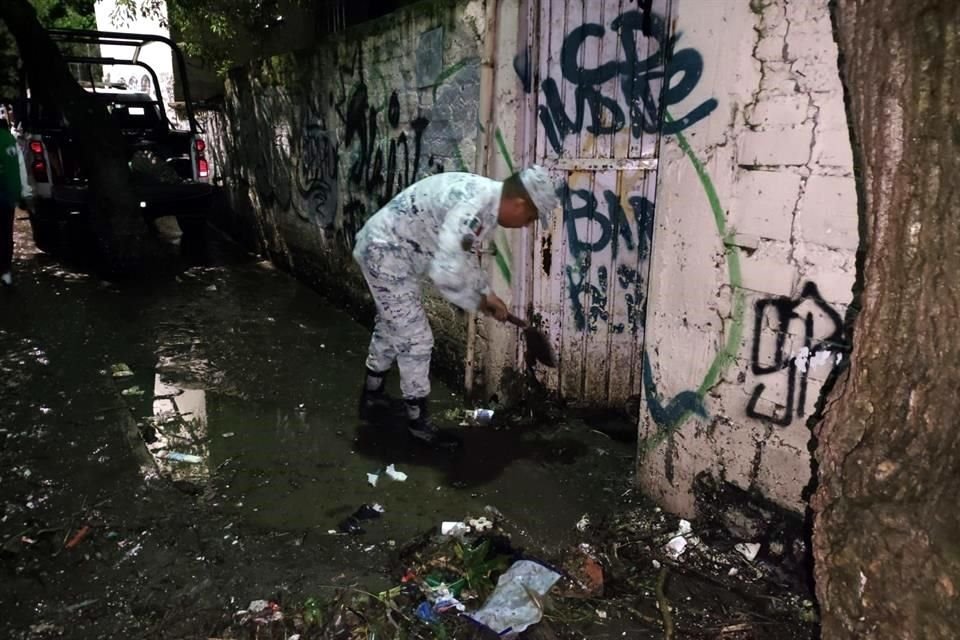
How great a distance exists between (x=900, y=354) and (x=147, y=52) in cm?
1856

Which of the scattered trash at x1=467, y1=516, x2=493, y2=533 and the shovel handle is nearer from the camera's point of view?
the scattered trash at x1=467, y1=516, x2=493, y2=533

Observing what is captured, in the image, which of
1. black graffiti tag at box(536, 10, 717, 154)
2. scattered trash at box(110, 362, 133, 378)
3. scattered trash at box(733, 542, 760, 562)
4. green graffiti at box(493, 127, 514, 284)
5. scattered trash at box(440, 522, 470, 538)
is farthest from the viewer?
scattered trash at box(110, 362, 133, 378)

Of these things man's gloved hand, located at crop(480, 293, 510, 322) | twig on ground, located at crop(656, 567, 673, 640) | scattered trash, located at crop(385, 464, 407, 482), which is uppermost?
man's gloved hand, located at crop(480, 293, 510, 322)

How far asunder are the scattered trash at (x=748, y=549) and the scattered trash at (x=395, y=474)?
1.59m

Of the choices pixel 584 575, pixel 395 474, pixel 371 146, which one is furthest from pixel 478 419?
pixel 371 146

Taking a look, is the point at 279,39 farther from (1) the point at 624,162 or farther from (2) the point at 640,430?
(2) the point at 640,430

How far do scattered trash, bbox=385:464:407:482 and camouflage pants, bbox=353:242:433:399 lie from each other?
1.44 feet

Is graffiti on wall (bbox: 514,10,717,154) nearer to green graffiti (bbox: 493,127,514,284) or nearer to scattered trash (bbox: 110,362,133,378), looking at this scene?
green graffiti (bbox: 493,127,514,284)

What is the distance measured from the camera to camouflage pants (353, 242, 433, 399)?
3.54 m

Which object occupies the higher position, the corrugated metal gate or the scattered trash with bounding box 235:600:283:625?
the corrugated metal gate

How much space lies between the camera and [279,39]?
10398mm

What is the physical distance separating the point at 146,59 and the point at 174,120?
5.80 m

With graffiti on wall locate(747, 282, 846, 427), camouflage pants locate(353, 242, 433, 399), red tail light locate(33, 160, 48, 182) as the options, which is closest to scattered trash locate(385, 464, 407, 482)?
camouflage pants locate(353, 242, 433, 399)

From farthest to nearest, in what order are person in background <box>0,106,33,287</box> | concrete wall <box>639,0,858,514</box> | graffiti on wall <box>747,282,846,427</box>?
person in background <box>0,106,33,287</box>
graffiti on wall <box>747,282,846,427</box>
concrete wall <box>639,0,858,514</box>
